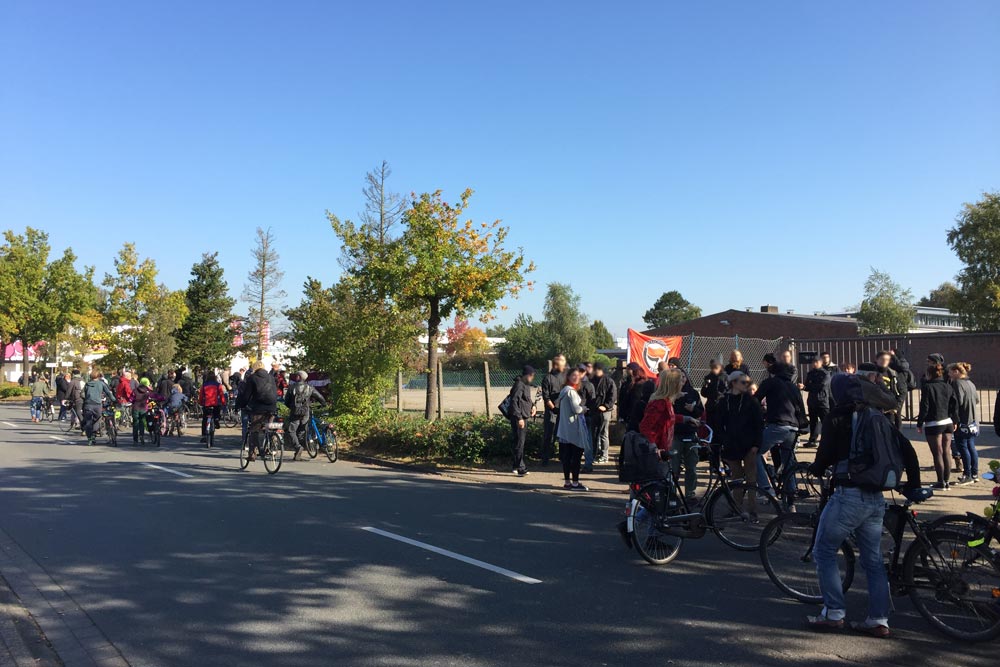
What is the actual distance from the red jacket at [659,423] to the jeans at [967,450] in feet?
18.3

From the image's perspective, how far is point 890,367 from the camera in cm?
1321

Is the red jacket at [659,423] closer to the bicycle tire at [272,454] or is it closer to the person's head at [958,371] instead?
the person's head at [958,371]

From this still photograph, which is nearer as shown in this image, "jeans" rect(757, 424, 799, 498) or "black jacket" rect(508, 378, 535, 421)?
"jeans" rect(757, 424, 799, 498)

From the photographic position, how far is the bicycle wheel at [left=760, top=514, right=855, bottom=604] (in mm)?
6047

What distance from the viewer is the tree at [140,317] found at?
34.7m

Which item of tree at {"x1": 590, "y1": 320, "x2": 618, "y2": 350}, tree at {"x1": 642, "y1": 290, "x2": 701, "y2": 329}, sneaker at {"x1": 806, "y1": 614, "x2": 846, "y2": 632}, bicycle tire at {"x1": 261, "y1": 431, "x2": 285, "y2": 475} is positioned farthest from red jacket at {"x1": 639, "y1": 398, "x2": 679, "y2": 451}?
tree at {"x1": 642, "y1": 290, "x2": 701, "y2": 329}

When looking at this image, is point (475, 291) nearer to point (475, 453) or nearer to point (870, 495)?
point (475, 453)

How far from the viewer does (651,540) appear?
724 centimetres

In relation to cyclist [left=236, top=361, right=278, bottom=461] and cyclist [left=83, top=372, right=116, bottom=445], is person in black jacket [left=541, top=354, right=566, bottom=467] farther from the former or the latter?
cyclist [left=83, top=372, right=116, bottom=445]

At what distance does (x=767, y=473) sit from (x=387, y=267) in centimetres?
1207

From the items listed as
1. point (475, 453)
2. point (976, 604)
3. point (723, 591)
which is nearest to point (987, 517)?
point (976, 604)


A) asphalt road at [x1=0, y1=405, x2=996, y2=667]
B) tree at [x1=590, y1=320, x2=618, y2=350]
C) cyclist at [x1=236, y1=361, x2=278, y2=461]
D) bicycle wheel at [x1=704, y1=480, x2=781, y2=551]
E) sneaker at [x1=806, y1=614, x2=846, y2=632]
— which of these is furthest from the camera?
tree at [x1=590, y1=320, x2=618, y2=350]

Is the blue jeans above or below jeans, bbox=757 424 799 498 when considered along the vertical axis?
below

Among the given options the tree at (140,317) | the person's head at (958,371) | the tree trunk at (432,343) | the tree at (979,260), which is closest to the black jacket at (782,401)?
the person's head at (958,371)
